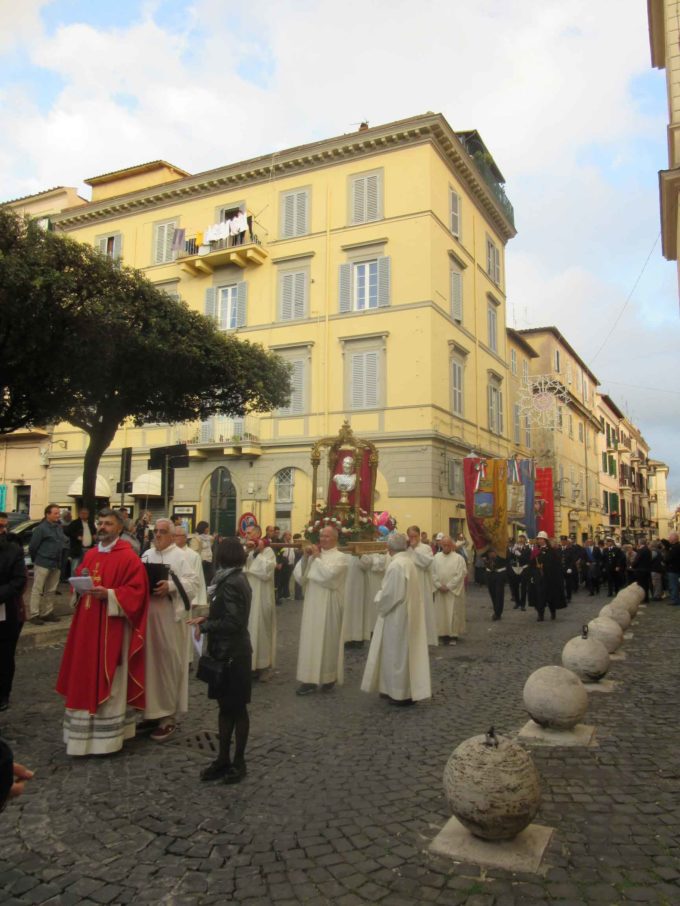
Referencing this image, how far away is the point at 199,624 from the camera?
552 cm

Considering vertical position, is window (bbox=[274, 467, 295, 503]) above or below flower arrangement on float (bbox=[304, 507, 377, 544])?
above

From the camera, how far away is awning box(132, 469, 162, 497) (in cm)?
2930

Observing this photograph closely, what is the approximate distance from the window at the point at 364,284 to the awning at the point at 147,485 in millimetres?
10814

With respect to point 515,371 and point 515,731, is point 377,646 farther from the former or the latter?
point 515,371

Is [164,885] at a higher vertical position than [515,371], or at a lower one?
lower

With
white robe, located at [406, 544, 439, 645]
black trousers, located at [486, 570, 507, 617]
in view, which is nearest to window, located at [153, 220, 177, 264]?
black trousers, located at [486, 570, 507, 617]

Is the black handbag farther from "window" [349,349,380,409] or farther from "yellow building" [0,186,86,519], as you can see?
"yellow building" [0,186,86,519]

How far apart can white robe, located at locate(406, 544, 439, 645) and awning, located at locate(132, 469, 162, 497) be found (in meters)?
20.0

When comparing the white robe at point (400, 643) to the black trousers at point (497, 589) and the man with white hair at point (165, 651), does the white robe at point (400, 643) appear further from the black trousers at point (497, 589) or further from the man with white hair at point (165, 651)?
the black trousers at point (497, 589)

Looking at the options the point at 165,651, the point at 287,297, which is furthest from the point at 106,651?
the point at 287,297

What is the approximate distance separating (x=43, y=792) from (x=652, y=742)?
15.3 feet

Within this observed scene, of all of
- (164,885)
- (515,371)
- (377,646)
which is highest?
(515,371)

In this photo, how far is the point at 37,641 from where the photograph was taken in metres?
10.3

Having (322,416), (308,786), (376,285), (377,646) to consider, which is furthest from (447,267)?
(308,786)
